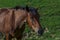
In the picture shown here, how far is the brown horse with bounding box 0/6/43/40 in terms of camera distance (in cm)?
809

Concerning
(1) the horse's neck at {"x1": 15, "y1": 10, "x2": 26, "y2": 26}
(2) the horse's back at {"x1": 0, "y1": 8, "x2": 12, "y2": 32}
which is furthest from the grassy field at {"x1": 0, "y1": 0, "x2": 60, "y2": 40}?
(1) the horse's neck at {"x1": 15, "y1": 10, "x2": 26, "y2": 26}

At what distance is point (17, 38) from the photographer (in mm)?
8391

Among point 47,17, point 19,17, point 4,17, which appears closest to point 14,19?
point 19,17

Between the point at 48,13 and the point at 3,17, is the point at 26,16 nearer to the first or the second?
the point at 3,17

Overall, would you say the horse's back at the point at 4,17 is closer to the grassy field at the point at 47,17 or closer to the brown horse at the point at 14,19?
the brown horse at the point at 14,19

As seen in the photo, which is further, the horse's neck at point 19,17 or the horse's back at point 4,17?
the horse's back at point 4,17

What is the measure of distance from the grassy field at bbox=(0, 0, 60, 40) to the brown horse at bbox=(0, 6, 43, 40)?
244 centimetres

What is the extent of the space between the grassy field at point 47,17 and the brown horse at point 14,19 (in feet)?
8.02

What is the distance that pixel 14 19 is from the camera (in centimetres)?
840

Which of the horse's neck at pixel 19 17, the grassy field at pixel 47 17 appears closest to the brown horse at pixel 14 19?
the horse's neck at pixel 19 17

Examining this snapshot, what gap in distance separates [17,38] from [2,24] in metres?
0.62

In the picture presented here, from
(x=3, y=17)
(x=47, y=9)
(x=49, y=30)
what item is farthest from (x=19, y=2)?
(x=3, y=17)

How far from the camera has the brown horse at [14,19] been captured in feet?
26.6

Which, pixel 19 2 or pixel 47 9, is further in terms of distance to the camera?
pixel 19 2
